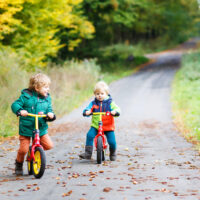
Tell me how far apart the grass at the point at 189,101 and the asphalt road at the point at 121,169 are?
0.39m

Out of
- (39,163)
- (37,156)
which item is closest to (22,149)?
(37,156)

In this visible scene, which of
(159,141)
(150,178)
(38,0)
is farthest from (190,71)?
(150,178)

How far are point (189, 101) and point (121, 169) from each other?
11.9 m

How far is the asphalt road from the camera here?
17.4 ft

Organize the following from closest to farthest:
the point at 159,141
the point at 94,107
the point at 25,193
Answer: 1. the point at 25,193
2. the point at 94,107
3. the point at 159,141

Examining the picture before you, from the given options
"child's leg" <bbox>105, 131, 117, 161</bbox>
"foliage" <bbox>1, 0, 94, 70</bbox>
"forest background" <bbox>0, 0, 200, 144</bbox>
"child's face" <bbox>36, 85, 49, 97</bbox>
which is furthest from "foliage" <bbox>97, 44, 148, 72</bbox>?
"child's face" <bbox>36, 85, 49, 97</bbox>

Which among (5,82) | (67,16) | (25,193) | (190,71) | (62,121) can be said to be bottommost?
(25,193)

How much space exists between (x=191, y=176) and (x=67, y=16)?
1545cm

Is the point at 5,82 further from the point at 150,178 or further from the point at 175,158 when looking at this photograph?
the point at 150,178

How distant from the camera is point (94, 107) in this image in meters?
7.65

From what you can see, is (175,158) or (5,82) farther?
(5,82)

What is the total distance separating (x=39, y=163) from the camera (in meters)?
6.18

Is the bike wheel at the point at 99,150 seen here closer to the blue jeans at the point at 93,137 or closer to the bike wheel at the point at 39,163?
the blue jeans at the point at 93,137

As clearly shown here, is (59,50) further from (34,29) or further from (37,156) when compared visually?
(37,156)
